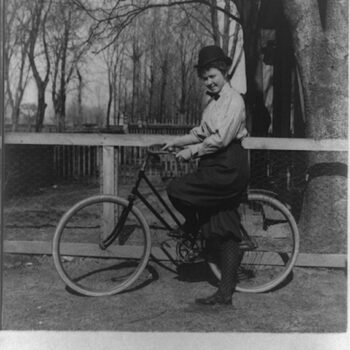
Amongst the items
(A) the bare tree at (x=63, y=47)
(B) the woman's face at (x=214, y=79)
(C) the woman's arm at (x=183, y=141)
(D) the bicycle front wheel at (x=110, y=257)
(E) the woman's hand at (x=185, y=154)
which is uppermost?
(A) the bare tree at (x=63, y=47)

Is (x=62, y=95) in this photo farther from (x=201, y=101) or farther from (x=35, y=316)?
(x=35, y=316)

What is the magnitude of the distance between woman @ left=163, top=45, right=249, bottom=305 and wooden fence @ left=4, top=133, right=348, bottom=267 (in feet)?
1.79

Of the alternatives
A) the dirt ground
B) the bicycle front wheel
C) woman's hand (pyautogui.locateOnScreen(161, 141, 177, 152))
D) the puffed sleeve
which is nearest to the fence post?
the bicycle front wheel

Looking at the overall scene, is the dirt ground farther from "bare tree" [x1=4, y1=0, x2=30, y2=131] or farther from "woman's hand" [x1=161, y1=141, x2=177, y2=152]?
"bare tree" [x1=4, y1=0, x2=30, y2=131]

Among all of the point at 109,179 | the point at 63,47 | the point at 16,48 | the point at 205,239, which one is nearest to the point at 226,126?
the point at 205,239

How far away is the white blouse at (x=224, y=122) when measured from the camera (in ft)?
10.8

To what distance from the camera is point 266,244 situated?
421 cm

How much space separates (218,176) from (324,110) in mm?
1448

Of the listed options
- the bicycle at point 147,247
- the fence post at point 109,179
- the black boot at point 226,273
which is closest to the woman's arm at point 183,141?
the bicycle at point 147,247

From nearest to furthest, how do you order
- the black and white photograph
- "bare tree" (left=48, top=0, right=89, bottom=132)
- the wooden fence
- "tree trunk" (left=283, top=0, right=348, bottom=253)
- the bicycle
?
the black and white photograph
the bicycle
the wooden fence
"tree trunk" (left=283, top=0, right=348, bottom=253)
"bare tree" (left=48, top=0, right=89, bottom=132)

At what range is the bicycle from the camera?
11.8ft

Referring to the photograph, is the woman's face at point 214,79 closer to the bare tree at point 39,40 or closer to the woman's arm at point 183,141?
the woman's arm at point 183,141

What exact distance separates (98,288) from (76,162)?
7.38 m

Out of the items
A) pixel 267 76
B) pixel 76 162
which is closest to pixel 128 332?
pixel 76 162
